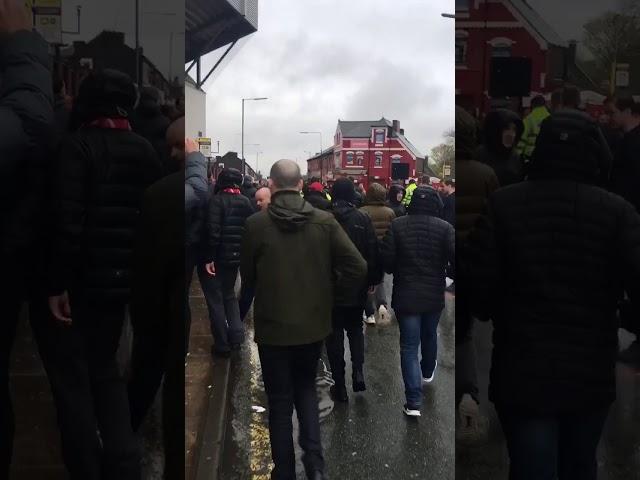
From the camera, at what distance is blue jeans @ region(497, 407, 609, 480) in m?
1.91

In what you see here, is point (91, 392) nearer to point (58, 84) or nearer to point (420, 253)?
point (58, 84)

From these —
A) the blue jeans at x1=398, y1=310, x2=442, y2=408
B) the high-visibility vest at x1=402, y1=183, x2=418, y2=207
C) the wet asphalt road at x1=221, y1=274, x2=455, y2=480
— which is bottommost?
the wet asphalt road at x1=221, y1=274, x2=455, y2=480

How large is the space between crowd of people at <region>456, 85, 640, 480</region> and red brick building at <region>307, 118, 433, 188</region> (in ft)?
1.00

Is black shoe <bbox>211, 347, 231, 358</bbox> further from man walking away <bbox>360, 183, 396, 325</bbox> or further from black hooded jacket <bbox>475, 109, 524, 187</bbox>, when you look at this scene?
black hooded jacket <bbox>475, 109, 524, 187</bbox>

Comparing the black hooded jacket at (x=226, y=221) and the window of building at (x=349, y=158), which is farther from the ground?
the window of building at (x=349, y=158)

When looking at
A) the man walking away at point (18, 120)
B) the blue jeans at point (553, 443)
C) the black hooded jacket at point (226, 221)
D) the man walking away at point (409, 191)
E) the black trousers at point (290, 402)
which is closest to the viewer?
the man walking away at point (18, 120)

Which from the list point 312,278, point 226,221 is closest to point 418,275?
point 312,278

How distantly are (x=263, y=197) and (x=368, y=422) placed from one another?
2.75 ft

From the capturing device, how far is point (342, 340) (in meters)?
2.31

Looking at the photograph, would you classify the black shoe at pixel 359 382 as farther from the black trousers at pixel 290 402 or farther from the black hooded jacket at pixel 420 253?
the black hooded jacket at pixel 420 253

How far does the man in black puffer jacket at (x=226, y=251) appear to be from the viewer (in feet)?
6.76

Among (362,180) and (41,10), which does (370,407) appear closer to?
(362,180)

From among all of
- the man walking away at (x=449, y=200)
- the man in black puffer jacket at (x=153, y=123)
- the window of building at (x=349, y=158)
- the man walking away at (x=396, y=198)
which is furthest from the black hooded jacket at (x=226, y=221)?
the man walking away at (x=449, y=200)

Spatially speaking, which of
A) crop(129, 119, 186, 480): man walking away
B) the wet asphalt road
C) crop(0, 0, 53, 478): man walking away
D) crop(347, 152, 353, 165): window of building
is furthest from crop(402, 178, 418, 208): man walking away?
crop(0, 0, 53, 478): man walking away
